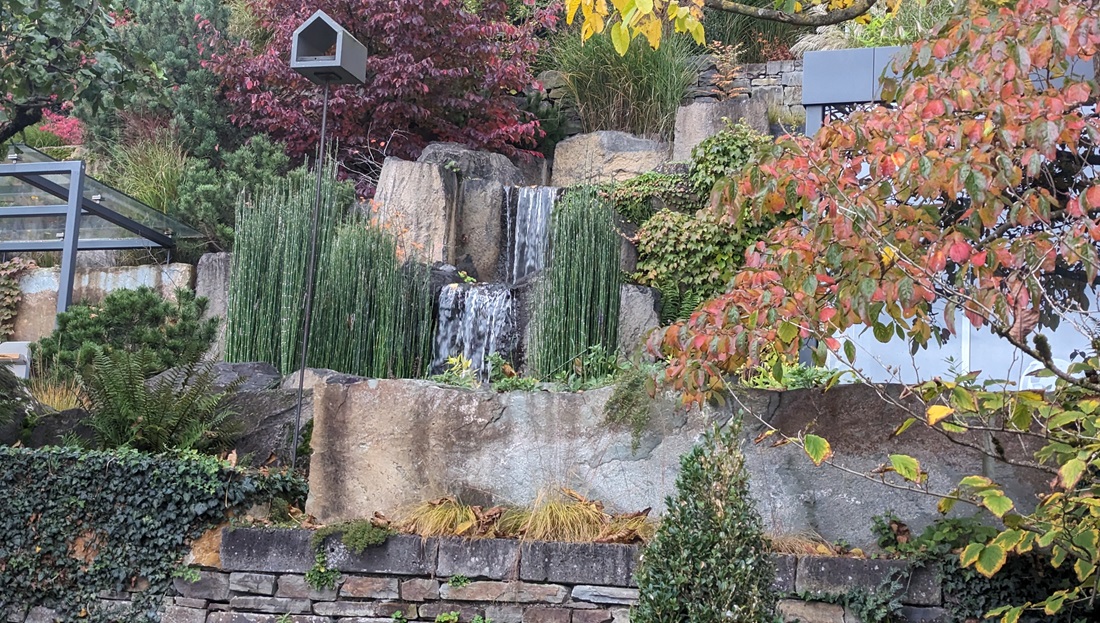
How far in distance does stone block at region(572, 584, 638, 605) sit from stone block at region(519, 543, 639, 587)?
2 centimetres

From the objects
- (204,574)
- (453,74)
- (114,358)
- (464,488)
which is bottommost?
(204,574)

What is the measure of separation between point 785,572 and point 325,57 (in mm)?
3301

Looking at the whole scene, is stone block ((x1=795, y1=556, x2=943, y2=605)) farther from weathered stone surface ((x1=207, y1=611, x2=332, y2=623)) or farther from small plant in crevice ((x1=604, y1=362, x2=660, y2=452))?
weathered stone surface ((x1=207, y1=611, x2=332, y2=623))

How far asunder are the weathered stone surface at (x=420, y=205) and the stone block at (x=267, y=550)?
4010 millimetres

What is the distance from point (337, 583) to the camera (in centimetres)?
441

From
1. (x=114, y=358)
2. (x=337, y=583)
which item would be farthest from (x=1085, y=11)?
(x=114, y=358)

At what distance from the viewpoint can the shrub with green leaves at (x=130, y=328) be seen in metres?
7.00

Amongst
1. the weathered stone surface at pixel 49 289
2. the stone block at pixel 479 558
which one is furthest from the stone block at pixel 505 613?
the weathered stone surface at pixel 49 289

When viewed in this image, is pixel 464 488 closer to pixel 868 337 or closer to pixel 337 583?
pixel 337 583

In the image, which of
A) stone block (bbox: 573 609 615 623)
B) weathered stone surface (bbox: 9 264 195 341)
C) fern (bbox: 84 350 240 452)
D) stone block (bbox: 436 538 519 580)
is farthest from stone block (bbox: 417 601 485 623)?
weathered stone surface (bbox: 9 264 195 341)

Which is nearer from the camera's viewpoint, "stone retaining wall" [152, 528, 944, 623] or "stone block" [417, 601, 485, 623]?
"stone retaining wall" [152, 528, 944, 623]

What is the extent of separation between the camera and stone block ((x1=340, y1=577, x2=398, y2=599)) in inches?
172

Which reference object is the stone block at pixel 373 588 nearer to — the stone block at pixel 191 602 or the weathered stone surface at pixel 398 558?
the weathered stone surface at pixel 398 558

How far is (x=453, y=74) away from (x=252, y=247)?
3319mm
